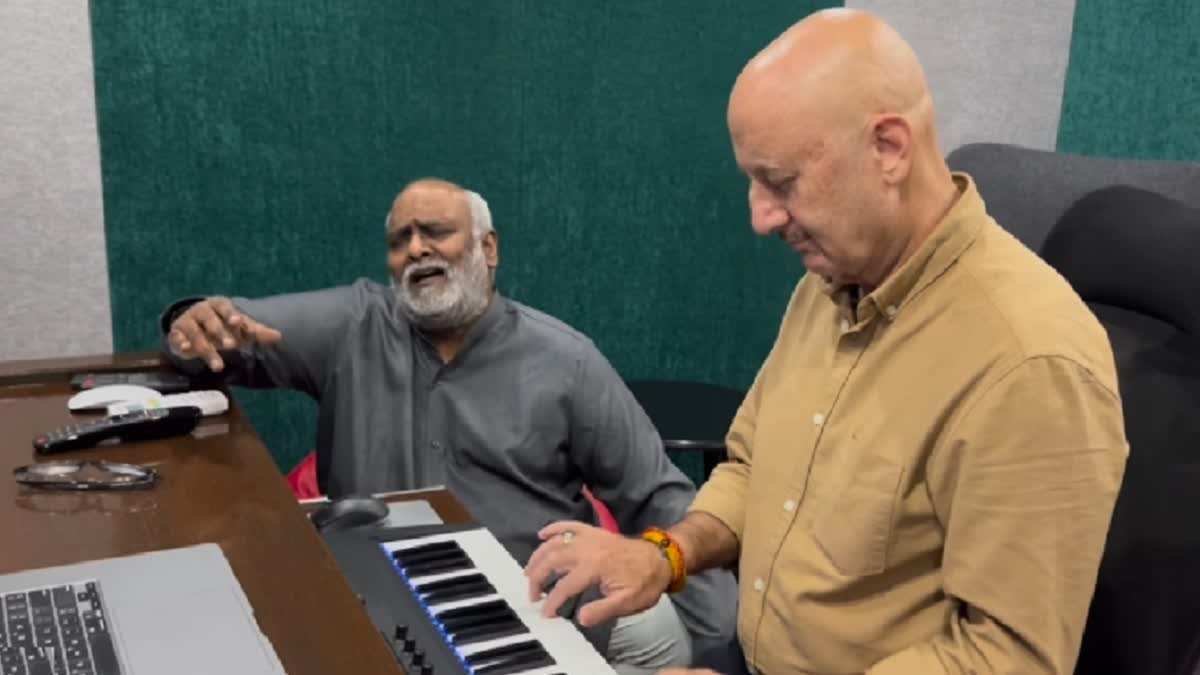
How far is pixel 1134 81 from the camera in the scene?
7.80 ft

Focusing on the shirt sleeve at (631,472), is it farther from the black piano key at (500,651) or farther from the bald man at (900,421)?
the black piano key at (500,651)

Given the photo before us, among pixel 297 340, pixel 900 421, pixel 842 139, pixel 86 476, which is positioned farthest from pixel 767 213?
pixel 297 340

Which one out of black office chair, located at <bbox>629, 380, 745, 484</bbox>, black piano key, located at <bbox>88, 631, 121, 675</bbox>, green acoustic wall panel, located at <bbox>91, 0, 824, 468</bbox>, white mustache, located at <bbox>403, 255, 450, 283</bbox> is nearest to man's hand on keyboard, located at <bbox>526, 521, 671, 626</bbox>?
black piano key, located at <bbox>88, 631, 121, 675</bbox>

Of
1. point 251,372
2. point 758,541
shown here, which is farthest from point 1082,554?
point 251,372

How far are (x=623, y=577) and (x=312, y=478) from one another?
1.23 meters

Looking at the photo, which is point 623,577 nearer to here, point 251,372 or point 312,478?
point 251,372

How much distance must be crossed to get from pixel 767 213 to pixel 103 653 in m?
0.73

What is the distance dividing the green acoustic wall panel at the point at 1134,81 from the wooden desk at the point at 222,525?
1778mm

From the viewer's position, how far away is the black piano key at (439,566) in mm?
1194

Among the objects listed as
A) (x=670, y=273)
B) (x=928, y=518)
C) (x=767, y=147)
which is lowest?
(x=670, y=273)

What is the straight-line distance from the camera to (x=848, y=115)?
1.01 meters

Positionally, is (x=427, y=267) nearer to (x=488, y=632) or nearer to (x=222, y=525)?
(x=222, y=525)

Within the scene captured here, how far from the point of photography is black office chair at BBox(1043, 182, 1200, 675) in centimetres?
106

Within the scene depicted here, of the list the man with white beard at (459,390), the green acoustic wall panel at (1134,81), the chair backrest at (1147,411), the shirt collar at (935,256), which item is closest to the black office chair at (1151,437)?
the chair backrest at (1147,411)
